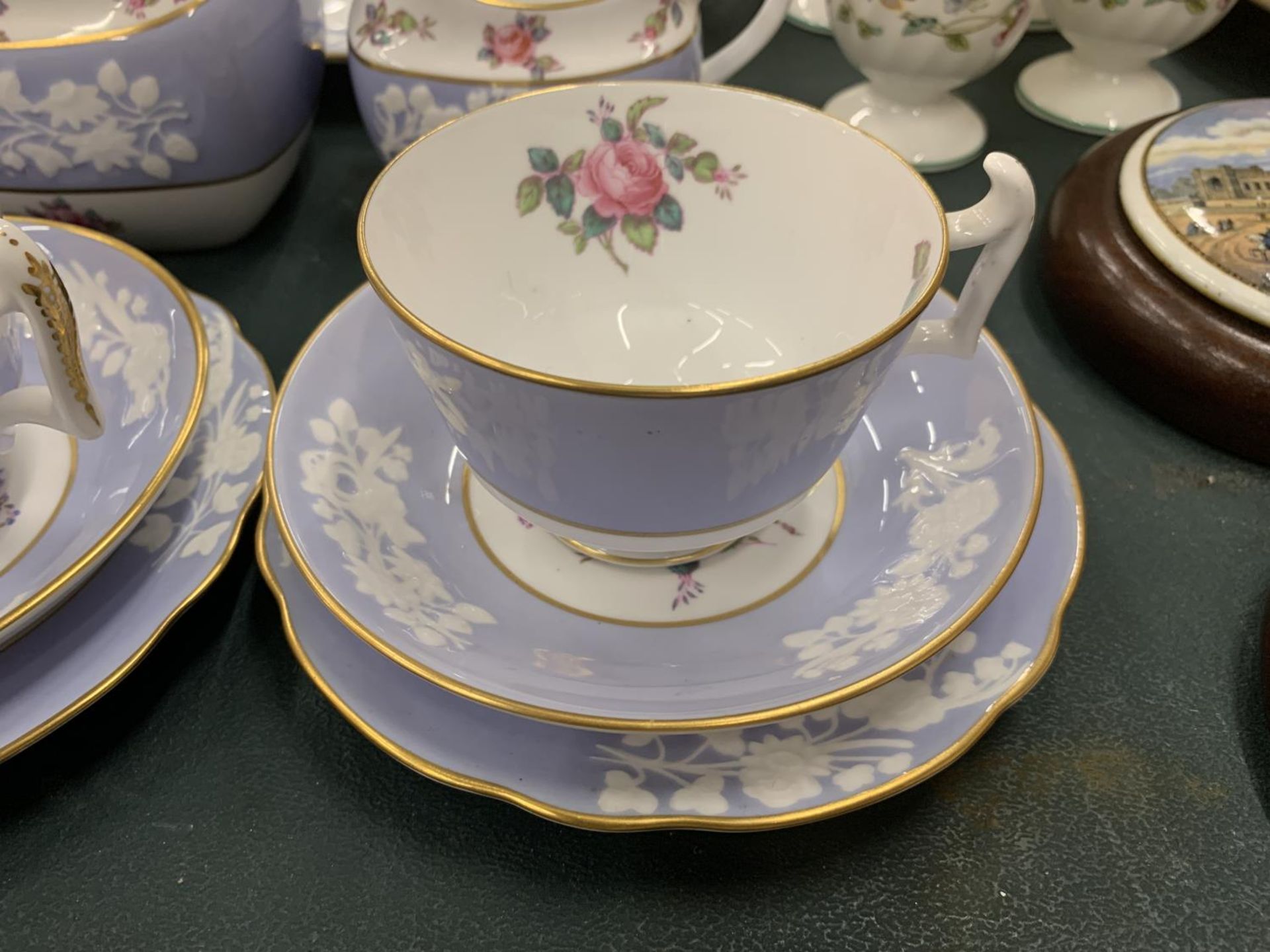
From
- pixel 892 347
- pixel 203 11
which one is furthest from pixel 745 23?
pixel 892 347

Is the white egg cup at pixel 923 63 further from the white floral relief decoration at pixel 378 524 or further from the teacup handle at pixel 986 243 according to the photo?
the white floral relief decoration at pixel 378 524

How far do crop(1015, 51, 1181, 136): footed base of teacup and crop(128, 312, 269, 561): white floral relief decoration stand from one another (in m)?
0.69

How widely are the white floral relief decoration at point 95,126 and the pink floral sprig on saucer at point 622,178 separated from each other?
0.24 meters

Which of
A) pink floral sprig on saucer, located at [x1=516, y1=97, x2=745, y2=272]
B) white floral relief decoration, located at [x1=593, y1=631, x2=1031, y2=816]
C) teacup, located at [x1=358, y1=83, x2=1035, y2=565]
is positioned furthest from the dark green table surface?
pink floral sprig on saucer, located at [x1=516, y1=97, x2=745, y2=272]

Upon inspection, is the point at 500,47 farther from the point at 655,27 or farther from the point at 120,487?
the point at 120,487

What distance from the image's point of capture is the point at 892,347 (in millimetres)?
353

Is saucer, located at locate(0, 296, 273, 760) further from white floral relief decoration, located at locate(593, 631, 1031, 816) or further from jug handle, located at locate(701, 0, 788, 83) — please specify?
jug handle, located at locate(701, 0, 788, 83)

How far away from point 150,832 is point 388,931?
0.11m

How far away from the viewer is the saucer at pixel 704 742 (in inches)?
13.9

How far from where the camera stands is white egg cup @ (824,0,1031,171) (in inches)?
25.9

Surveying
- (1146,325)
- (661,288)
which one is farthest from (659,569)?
(1146,325)

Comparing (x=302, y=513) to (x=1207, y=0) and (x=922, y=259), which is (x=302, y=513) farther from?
(x=1207, y=0)

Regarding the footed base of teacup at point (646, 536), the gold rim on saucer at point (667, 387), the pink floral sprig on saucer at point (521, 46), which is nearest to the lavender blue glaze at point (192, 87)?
the pink floral sprig on saucer at point (521, 46)

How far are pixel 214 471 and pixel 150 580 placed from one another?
0.07 metres
